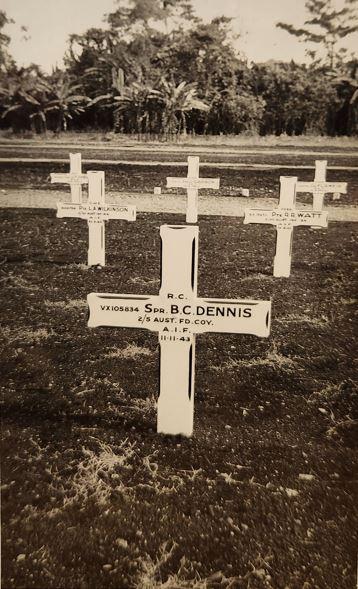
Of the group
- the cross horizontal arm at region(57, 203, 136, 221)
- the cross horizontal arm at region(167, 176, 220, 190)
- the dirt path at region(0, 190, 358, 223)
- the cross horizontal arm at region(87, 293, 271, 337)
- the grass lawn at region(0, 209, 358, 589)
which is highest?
the cross horizontal arm at region(167, 176, 220, 190)

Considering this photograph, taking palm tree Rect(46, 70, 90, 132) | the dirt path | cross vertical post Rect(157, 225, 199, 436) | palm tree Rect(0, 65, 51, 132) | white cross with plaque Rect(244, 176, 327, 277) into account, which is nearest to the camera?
cross vertical post Rect(157, 225, 199, 436)

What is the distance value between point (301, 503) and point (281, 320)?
61.0 inches

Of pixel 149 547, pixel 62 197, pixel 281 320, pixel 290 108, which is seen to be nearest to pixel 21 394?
pixel 149 547

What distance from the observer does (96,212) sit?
3.81 meters

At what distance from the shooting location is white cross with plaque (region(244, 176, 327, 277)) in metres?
3.62

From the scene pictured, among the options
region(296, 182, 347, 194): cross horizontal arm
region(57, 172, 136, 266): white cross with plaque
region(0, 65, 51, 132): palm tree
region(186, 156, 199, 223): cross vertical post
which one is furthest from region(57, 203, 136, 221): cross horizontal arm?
region(0, 65, 51, 132): palm tree

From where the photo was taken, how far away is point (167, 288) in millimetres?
1799

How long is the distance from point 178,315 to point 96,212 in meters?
2.23

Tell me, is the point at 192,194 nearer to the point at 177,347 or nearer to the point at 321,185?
the point at 321,185

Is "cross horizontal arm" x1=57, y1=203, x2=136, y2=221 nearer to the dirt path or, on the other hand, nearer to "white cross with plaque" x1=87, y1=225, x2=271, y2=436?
"white cross with plaque" x1=87, y1=225, x2=271, y2=436

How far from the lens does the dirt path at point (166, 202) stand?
247 inches

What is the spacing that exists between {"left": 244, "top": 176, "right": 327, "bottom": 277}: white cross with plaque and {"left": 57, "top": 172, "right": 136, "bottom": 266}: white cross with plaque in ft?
3.24

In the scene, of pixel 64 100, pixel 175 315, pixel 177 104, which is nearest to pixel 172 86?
pixel 177 104

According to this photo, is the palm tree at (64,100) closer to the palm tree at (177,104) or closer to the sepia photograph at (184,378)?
the sepia photograph at (184,378)
